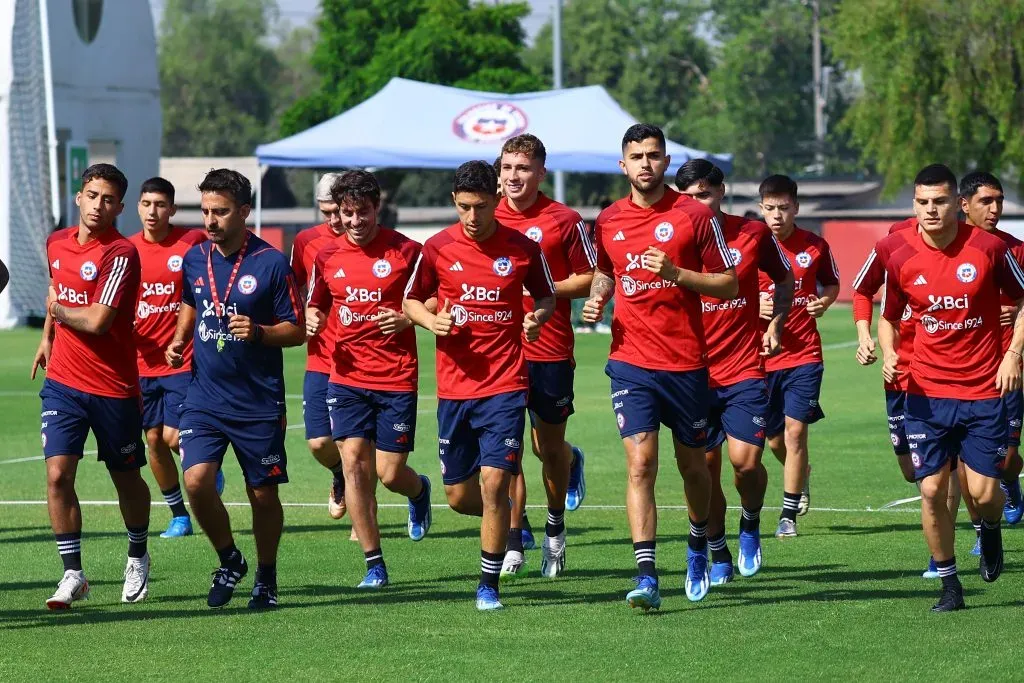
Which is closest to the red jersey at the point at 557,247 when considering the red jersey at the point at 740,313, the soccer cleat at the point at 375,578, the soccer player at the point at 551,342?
the soccer player at the point at 551,342

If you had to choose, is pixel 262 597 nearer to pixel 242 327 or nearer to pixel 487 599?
pixel 487 599

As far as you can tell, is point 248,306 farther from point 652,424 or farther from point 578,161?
point 578,161

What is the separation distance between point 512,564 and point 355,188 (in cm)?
224

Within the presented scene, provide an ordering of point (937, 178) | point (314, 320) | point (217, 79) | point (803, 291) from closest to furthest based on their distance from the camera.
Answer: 1. point (937, 178)
2. point (314, 320)
3. point (803, 291)
4. point (217, 79)

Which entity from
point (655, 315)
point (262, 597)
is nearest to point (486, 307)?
point (655, 315)

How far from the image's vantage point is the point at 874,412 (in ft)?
64.6

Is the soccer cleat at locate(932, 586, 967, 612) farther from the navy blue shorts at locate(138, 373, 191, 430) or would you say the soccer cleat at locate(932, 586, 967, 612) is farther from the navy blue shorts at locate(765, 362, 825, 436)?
the navy blue shorts at locate(138, 373, 191, 430)

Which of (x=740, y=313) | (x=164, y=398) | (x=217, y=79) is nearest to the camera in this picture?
(x=740, y=313)

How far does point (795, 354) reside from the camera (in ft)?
38.8

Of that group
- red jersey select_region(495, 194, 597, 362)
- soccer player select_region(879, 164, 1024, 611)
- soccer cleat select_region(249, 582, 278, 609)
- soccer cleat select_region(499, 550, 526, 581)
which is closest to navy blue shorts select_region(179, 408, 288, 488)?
soccer cleat select_region(249, 582, 278, 609)

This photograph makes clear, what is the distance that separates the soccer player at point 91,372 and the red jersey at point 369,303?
1.16 m

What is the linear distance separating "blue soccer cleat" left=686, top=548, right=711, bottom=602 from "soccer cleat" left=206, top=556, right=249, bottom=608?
7.32 feet

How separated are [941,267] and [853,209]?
200 feet

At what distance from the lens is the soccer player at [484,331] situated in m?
8.80
